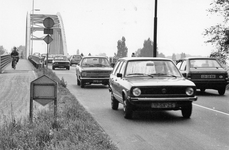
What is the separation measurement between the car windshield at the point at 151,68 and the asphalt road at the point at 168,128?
3.51 feet

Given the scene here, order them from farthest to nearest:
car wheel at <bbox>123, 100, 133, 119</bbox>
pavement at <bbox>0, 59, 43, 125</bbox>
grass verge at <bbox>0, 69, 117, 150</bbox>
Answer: pavement at <bbox>0, 59, 43, 125</bbox> < car wheel at <bbox>123, 100, 133, 119</bbox> < grass verge at <bbox>0, 69, 117, 150</bbox>

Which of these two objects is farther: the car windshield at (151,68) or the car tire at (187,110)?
the car windshield at (151,68)

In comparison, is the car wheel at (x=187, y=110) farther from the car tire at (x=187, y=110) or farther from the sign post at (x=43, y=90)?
the sign post at (x=43, y=90)

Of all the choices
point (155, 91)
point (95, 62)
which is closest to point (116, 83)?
point (155, 91)

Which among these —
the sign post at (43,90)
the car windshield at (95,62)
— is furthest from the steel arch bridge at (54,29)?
the sign post at (43,90)

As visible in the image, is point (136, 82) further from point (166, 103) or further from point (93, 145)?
point (93, 145)

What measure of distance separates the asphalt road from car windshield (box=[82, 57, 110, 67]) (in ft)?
29.3

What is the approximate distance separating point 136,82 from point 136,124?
1.09 m

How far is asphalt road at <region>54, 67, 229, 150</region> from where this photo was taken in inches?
311

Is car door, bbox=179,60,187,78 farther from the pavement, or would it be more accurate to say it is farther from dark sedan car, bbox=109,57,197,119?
dark sedan car, bbox=109,57,197,119

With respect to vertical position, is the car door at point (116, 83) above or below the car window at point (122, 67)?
below

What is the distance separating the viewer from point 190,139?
27.6ft

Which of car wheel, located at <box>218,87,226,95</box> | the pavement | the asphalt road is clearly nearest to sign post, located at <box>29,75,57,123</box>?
the pavement

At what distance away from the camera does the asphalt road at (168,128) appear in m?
7.90
